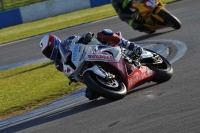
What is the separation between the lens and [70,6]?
30.0 metres

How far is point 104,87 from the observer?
7.51 metres

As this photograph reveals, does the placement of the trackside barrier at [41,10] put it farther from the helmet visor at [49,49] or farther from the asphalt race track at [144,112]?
the helmet visor at [49,49]

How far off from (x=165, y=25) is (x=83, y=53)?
7152 millimetres

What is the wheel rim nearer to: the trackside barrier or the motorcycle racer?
the motorcycle racer

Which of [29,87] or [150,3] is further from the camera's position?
[150,3]

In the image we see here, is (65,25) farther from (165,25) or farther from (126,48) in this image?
(126,48)

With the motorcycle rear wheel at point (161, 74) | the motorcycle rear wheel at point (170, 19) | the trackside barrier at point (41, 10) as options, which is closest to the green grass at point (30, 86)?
the motorcycle rear wheel at point (161, 74)

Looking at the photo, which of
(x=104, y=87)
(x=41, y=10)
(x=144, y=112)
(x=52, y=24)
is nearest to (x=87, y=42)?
(x=104, y=87)

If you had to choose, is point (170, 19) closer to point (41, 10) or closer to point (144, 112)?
point (144, 112)

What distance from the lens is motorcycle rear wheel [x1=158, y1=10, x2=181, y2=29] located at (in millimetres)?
14320

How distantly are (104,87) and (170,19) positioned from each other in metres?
7.23

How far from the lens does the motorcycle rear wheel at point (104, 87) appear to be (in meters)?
7.43

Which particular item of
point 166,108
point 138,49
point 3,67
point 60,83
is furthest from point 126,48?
point 3,67

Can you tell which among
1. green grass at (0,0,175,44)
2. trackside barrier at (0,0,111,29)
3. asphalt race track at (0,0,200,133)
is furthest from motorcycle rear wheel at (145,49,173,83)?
trackside barrier at (0,0,111,29)
